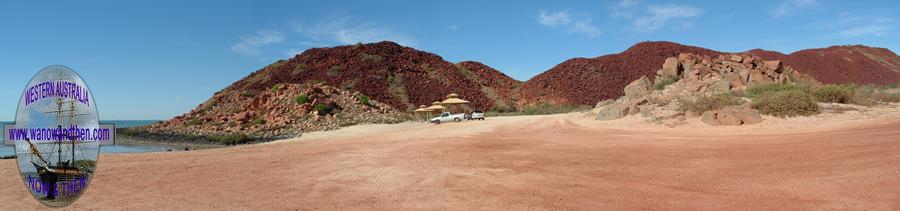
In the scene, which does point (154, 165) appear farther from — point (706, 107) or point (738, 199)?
point (706, 107)

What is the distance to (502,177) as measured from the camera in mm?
7395

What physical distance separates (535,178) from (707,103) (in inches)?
475

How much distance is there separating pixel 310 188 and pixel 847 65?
77.2 meters

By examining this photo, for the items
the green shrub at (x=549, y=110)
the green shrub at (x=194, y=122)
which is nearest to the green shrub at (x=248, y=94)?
the green shrub at (x=194, y=122)

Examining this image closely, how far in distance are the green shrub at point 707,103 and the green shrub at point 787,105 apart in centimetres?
122

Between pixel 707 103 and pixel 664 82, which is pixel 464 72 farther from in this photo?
pixel 707 103

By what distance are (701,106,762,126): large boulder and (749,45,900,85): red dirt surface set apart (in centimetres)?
5352

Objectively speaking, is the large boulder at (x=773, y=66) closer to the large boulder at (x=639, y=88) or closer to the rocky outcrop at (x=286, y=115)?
the large boulder at (x=639, y=88)

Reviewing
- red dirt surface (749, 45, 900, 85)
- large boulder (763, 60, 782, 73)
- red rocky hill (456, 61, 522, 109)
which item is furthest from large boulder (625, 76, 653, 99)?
red dirt surface (749, 45, 900, 85)

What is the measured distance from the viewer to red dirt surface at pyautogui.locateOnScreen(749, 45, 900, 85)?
192 ft

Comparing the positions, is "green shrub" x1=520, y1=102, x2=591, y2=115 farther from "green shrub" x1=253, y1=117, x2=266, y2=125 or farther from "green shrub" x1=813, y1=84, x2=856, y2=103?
"green shrub" x1=813, y1=84, x2=856, y2=103

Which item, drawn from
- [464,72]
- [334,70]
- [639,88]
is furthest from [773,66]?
[334,70]

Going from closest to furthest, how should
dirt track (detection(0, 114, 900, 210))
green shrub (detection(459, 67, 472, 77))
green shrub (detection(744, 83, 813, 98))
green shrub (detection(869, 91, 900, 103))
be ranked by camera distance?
1. dirt track (detection(0, 114, 900, 210))
2. green shrub (detection(869, 91, 900, 103))
3. green shrub (detection(744, 83, 813, 98))
4. green shrub (detection(459, 67, 472, 77))

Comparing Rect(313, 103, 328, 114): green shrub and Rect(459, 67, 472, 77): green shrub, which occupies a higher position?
Rect(459, 67, 472, 77): green shrub
